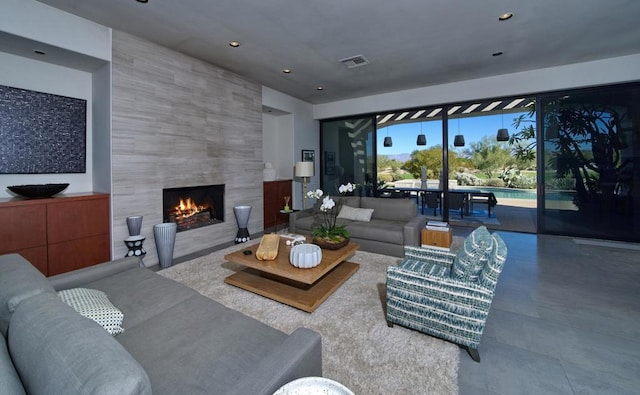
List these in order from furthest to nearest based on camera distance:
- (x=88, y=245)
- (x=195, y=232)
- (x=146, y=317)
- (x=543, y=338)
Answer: (x=195, y=232), (x=88, y=245), (x=543, y=338), (x=146, y=317)

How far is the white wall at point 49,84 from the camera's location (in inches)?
118

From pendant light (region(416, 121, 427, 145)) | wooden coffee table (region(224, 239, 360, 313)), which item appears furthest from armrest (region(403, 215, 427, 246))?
pendant light (region(416, 121, 427, 145))

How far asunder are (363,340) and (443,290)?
707mm

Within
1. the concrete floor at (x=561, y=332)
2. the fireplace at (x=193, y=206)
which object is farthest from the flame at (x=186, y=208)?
the concrete floor at (x=561, y=332)

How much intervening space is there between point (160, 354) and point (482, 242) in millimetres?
2031

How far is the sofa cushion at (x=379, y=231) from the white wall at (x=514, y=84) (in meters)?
3.07

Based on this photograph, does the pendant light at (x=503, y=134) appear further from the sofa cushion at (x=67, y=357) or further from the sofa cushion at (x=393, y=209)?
the sofa cushion at (x=67, y=357)

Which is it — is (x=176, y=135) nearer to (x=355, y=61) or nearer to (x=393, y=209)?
(x=355, y=61)

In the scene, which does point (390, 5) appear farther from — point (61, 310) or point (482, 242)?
point (61, 310)

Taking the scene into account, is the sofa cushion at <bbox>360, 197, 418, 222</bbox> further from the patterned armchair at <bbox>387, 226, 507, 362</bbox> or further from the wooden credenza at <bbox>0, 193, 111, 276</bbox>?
the wooden credenza at <bbox>0, 193, 111, 276</bbox>

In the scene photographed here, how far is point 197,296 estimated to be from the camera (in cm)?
189

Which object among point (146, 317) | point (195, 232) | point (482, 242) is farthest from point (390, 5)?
point (195, 232)

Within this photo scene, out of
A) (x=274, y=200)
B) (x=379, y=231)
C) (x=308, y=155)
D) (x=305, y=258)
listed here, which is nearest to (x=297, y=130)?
(x=308, y=155)

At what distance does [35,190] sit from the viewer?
282 cm
